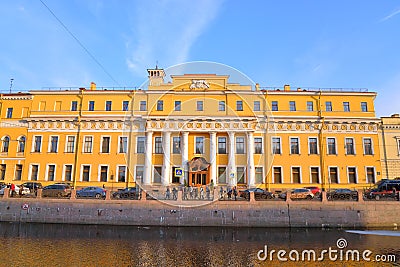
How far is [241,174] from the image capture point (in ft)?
115

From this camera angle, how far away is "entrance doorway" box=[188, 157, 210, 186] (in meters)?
33.7

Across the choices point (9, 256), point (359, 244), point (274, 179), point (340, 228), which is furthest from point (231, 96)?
point (9, 256)

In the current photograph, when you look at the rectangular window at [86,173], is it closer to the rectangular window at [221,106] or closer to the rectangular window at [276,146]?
the rectangular window at [221,106]

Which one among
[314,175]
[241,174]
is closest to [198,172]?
[241,174]

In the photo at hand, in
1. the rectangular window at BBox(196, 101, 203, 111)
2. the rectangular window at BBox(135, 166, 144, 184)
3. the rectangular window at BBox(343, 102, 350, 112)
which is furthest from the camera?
the rectangular window at BBox(343, 102, 350, 112)

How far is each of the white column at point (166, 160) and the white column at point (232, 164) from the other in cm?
700

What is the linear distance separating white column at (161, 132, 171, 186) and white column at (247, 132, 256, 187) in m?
9.37

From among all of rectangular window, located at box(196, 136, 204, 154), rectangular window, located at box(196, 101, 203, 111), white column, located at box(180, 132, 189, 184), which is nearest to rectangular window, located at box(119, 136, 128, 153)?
white column, located at box(180, 132, 189, 184)

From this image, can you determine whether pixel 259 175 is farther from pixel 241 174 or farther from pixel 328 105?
pixel 328 105

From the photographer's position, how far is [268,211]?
23047 millimetres

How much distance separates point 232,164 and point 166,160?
7819 millimetres

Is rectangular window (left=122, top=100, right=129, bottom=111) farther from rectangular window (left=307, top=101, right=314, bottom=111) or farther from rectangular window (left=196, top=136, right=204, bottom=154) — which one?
rectangular window (left=307, top=101, right=314, bottom=111)

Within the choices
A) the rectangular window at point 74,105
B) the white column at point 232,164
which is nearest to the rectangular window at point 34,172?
the rectangular window at point 74,105

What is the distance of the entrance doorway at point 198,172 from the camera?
33688 millimetres
